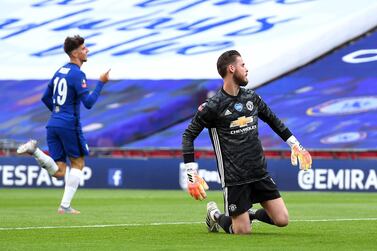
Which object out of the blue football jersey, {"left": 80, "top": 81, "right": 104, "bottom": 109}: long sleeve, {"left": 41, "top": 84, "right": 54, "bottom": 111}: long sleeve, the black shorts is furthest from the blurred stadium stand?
the black shorts

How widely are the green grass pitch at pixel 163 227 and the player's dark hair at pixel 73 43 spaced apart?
86.7 inches

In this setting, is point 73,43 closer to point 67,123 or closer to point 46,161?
point 67,123

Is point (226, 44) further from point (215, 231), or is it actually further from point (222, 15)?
point (215, 231)

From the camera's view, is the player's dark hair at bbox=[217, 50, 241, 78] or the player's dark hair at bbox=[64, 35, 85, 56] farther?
the player's dark hair at bbox=[64, 35, 85, 56]

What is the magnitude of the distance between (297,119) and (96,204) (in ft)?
40.6

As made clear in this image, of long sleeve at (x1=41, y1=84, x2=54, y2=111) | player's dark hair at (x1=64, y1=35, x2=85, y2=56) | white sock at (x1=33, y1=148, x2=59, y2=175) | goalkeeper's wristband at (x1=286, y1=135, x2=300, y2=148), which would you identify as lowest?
white sock at (x1=33, y1=148, x2=59, y2=175)

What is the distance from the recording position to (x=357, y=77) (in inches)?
1177

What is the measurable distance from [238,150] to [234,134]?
0.54ft

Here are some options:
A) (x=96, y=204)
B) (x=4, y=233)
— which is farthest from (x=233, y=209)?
(x=96, y=204)

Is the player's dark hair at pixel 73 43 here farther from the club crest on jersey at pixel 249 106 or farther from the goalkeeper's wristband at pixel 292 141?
the goalkeeper's wristband at pixel 292 141

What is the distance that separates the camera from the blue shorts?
14266 millimetres

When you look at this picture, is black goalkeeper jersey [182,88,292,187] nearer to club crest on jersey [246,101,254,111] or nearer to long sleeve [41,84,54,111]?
club crest on jersey [246,101,254,111]

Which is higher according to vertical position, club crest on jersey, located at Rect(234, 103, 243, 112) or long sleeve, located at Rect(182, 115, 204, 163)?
club crest on jersey, located at Rect(234, 103, 243, 112)

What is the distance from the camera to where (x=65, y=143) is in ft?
46.9
